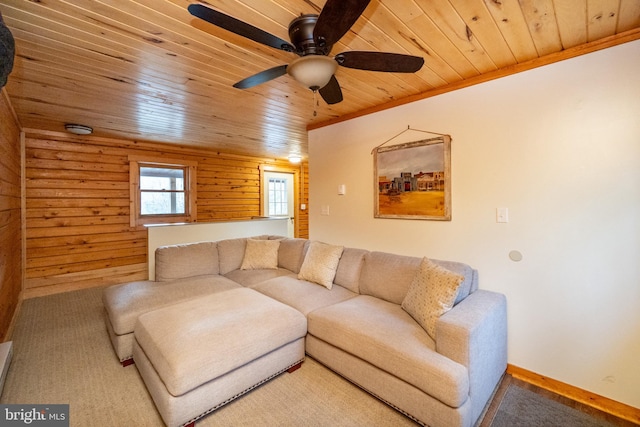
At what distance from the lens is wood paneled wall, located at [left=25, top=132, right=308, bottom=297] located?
3.80 meters

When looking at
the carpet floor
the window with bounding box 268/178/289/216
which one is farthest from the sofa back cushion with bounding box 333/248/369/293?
the window with bounding box 268/178/289/216

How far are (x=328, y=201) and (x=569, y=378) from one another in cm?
262

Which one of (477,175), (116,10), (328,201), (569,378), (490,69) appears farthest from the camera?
(328,201)

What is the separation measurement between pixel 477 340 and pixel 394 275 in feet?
2.76

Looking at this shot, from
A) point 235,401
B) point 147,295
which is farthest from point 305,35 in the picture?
point 147,295

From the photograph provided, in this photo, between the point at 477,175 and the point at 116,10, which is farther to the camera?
the point at 477,175

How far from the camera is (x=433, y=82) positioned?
2.41 meters

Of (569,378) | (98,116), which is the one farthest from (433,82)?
(98,116)

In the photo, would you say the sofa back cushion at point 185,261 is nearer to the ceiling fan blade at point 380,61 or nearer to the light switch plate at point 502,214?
the ceiling fan blade at point 380,61

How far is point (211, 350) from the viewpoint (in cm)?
164

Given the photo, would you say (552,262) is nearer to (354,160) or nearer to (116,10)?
(354,160)

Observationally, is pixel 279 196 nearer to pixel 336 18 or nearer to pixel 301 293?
pixel 301 293

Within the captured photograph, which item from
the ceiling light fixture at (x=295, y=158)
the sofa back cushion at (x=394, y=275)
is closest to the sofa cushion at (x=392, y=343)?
the sofa back cushion at (x=394, y=275)

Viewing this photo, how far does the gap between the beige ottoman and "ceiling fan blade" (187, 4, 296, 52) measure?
5.46 feet
